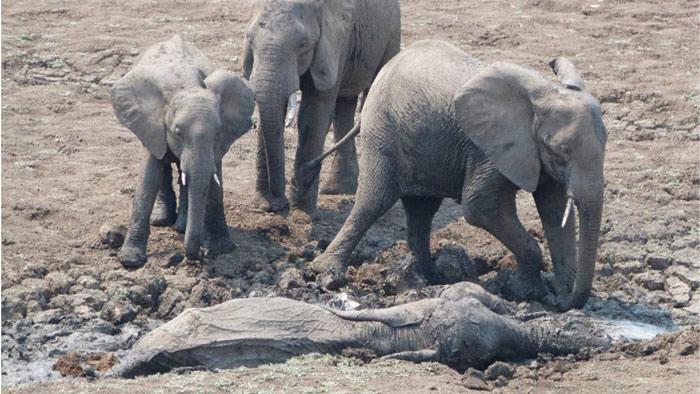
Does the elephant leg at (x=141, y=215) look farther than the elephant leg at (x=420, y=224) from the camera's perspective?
No

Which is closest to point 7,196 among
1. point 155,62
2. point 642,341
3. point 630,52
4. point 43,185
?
point 43,185

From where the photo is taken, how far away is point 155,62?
12953 mm

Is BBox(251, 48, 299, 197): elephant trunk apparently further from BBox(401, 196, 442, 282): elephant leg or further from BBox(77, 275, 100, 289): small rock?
BBox(77, 275, 100, 289): small rock

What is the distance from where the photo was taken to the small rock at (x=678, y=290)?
1223 centimetres

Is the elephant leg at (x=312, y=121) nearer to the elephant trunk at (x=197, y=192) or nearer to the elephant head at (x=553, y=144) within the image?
the elephant trunk at (x=197, y=192)

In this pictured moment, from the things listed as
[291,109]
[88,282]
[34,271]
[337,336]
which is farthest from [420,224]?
[34,271]

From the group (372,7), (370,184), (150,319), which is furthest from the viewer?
(372,7)

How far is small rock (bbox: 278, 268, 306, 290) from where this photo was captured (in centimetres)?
1208

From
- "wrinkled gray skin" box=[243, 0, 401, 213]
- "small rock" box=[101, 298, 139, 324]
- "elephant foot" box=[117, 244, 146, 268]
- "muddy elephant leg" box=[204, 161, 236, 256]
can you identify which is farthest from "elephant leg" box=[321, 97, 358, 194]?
"small rock" box=[101, 298, 139, 324]

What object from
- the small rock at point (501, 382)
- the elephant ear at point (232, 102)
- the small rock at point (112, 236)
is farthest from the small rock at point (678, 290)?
the small rock at point (112, 236)

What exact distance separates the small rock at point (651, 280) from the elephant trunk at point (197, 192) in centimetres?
264

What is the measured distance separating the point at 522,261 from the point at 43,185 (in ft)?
11.5

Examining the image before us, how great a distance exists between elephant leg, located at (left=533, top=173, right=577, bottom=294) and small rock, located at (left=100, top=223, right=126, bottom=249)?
2.60 metres

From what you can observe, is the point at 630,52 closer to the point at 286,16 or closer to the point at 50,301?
the point at 286,16
